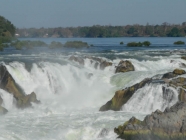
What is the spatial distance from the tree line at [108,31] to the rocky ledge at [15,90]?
9189cm

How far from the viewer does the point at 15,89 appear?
73.8 feet

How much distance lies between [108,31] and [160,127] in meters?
106

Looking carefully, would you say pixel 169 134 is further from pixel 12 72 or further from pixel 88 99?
pixel 12 72

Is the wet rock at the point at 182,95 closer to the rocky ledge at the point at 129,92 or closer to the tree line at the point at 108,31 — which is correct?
the rocky ledge at the point at 129,92

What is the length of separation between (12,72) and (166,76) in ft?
27.5

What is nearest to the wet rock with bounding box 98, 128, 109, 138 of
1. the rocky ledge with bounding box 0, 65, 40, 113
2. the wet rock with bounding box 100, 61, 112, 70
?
the rocky ledge with bounding box 0, 65, 40, 113

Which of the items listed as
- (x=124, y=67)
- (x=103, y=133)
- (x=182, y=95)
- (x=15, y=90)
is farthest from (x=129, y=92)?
(x=124, y=67)

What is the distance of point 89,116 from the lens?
60.9 feet

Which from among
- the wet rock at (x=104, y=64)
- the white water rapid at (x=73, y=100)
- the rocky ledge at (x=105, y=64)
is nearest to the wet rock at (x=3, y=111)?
the white water rapid at (x=73, y=100)

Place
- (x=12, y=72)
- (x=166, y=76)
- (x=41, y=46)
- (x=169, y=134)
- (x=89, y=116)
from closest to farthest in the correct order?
(x=169, y=134), (x=89, y=116), (x=166, y=76), (x=12, y=72), (x=41, y=46)

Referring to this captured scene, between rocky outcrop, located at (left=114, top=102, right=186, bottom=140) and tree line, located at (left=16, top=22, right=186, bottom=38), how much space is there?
324 feet

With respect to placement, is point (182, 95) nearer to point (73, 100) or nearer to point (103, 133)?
point (103, 133)

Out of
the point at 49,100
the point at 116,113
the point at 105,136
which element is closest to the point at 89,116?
the point at 116,113

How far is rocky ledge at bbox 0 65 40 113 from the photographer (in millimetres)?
21062
